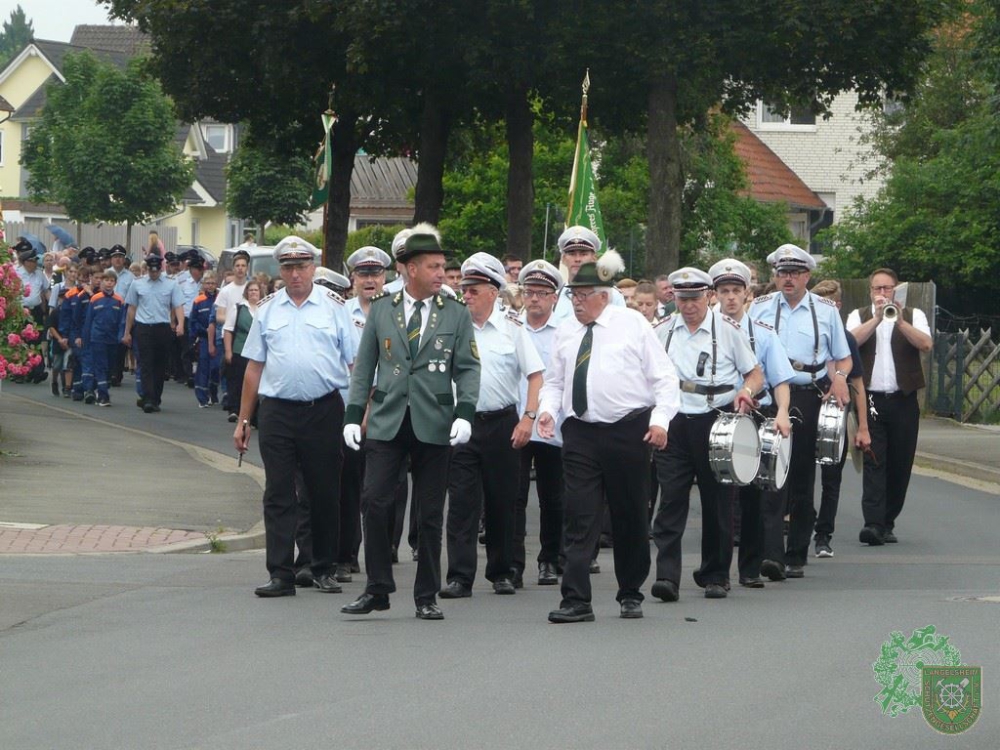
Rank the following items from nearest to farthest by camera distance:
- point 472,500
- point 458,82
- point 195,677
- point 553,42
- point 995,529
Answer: point 195,677, point 472,500, point 995,529, point 553,42, point 458,82

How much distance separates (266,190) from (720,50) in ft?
122

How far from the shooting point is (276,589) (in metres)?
11.3

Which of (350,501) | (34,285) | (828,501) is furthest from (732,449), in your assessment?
(34,285)

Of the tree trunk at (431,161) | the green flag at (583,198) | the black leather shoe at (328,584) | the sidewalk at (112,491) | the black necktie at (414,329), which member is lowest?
the sidewalk at (112,491)

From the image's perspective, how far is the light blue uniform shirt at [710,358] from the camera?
11.6 meters

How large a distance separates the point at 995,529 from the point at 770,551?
397 centimetres

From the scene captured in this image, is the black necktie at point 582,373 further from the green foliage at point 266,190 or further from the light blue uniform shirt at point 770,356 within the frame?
the green foliage at point 266,190

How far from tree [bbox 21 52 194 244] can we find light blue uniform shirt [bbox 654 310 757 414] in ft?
157

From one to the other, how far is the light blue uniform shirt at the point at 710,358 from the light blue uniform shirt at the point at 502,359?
832mm

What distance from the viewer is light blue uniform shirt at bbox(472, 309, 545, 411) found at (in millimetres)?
11750

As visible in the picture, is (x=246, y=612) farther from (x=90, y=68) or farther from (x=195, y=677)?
(x=90, y=68)

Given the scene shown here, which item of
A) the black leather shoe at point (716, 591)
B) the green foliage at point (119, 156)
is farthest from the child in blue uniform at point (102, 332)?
the green foliage at point (119, 156)

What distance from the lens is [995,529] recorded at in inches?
624

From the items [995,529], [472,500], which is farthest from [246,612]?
[995,529]
